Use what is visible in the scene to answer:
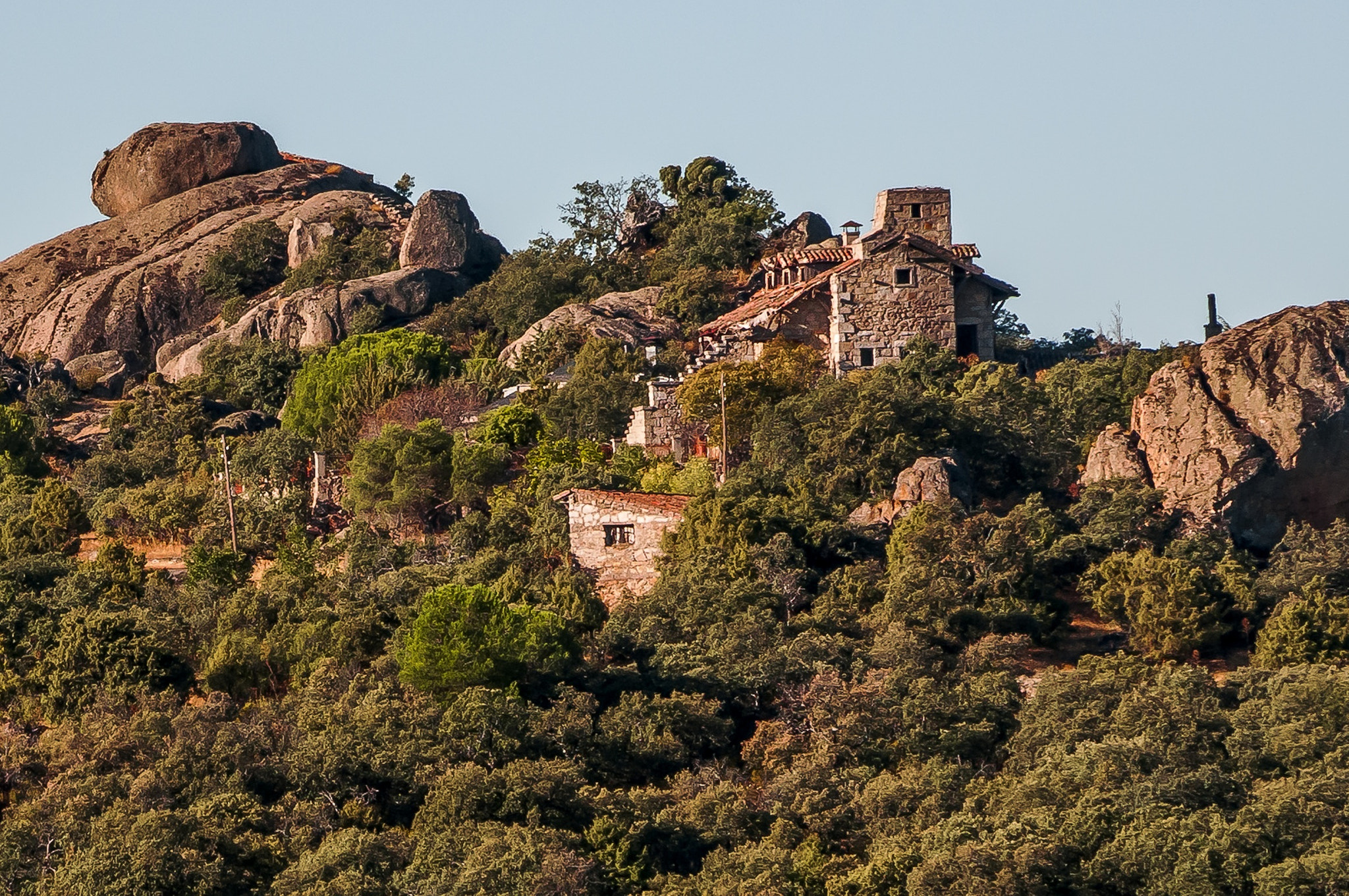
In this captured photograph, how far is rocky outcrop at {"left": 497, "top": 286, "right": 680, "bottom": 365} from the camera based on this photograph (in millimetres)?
62156

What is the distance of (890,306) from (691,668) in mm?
16362

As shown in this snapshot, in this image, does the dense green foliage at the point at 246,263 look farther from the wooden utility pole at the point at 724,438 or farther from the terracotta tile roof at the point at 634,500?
the terracotta tile roof at the point at 634,500

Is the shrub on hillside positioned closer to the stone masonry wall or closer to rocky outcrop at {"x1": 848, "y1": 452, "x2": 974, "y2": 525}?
the stone masonry wall

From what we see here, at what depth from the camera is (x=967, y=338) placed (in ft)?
190

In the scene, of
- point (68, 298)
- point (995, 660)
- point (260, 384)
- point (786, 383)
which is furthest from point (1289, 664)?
point (68, 298)

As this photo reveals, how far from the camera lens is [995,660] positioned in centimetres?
4200

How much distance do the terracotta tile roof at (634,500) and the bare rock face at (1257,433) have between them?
8.79 metres

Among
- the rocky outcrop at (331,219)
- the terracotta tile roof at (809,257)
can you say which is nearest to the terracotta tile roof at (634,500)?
the terracotta tile roof at (809,257)

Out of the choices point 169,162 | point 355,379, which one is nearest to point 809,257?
point 355,379

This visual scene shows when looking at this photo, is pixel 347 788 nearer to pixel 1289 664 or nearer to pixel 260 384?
pixel 1289 664

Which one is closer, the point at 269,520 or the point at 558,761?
the point at 558,761

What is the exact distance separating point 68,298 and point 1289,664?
45952 millimetres

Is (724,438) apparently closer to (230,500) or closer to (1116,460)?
(1116,460)

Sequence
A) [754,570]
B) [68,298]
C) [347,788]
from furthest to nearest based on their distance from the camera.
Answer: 1. [68,298]
2. [754,570]
3. [347,788]
